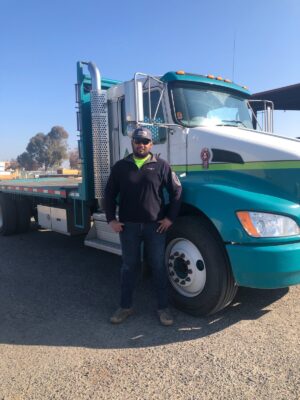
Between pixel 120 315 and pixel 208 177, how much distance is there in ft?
5.94

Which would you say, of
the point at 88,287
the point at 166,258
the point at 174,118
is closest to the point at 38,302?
the point at 88,287

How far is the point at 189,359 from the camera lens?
310 cm

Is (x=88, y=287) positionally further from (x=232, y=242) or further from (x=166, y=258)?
(x=232, y=242)

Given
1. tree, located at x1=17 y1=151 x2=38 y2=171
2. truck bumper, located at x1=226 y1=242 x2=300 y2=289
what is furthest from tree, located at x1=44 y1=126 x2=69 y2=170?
truck bumper, located at x1=226 y1=242 x2=300 y2=289

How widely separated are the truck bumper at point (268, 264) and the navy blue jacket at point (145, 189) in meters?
0.83

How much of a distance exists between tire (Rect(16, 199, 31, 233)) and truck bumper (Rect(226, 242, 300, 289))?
6288mm

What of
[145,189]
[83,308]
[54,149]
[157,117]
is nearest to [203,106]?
[157,117]

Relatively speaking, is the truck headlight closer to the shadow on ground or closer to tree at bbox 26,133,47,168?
the shadow on ground

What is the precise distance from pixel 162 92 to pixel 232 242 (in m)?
2.06

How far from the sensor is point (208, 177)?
416 cm

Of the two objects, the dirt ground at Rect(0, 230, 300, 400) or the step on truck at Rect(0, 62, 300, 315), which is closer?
the dirt ground at Rect(0, 230, 300, 400)

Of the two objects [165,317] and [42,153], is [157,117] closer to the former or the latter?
[165,317]

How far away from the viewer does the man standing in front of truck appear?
3.68 m

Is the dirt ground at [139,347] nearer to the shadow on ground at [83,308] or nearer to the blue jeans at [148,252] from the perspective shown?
the shadow on ground at [83,308]
